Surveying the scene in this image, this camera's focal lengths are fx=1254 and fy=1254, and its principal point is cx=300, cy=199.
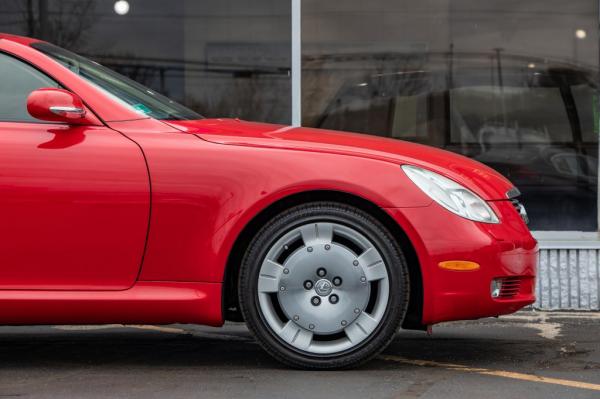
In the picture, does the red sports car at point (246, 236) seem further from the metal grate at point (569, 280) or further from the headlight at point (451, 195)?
the metal grate at point (569, 280)

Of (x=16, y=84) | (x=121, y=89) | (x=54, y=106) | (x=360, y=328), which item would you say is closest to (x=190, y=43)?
(x=121, y=89)

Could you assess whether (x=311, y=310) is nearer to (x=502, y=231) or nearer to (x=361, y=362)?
(x=361, y=362)

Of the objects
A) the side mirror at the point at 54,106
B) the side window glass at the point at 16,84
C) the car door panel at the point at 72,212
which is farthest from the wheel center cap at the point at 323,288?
the side window glass at the point at 16,84

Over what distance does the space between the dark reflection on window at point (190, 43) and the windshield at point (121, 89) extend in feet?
8.50

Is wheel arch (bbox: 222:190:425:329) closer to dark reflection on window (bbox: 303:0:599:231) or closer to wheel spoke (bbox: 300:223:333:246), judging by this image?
wheel spoke (bbox: 300:223:333:246)

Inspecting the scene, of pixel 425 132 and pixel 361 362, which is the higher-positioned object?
pixel 425 132

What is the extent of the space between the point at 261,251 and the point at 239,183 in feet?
1.00

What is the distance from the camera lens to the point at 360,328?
5352mm

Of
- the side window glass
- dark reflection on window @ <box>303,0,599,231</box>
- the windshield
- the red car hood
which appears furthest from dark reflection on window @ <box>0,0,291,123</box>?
the side window glass

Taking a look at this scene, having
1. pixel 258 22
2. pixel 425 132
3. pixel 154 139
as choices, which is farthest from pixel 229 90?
pixel 154 139

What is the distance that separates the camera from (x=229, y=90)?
8.76m

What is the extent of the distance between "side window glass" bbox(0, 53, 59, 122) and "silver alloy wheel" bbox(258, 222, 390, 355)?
1288 mm

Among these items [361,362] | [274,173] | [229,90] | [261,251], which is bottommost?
[361,362]

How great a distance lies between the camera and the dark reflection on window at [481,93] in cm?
861
